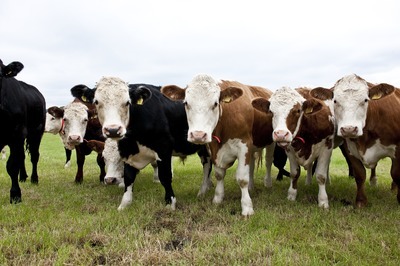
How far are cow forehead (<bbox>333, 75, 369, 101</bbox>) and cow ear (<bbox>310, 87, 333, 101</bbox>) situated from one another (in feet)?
1.14

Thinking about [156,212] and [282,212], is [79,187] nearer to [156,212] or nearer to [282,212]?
[156,212]

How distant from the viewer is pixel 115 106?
201 inches

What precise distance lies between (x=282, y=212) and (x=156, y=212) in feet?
6.24

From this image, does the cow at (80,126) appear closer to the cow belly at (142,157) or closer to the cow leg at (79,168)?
Answer: the cow leg at (79,168)

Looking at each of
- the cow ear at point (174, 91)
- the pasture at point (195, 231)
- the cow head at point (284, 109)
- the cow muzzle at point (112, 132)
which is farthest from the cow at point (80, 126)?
the cow head at point (284, 109)

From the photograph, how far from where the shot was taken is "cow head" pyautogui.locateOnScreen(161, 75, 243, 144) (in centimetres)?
488

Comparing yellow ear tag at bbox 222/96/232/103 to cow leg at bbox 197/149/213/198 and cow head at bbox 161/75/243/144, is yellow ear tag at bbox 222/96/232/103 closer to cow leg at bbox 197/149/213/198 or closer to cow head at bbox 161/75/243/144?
cow head at bbox 161/75/243/144

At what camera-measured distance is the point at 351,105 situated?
534 centimetres

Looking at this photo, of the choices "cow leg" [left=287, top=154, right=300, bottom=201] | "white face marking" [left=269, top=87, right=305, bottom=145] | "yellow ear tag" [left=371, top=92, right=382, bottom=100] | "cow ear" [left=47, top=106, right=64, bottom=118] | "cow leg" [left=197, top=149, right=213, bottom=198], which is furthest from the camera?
"cow ear" [left=47, top=106, right=64, bottom=118]

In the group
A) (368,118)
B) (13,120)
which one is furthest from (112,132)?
(368,118)

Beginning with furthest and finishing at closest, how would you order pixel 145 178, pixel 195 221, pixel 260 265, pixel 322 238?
pixel 145 178, pixel 195 221, pixel 322 238, pixel 260 265

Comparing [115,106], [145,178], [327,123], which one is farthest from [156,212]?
[145,178]

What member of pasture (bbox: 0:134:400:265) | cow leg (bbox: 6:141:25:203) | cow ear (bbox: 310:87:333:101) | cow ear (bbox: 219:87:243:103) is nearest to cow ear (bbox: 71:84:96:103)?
cow leg (bbox: 6:141:25:203)

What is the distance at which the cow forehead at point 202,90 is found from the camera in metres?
5.18
